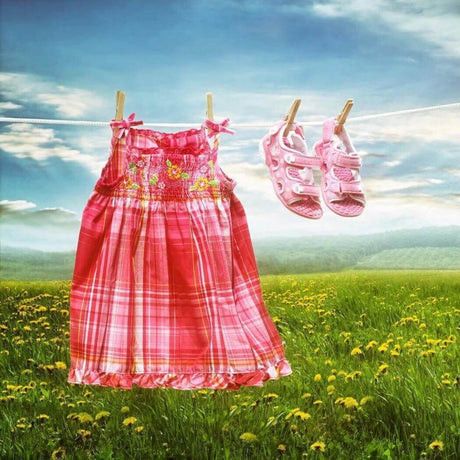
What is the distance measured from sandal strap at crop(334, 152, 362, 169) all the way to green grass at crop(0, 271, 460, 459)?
2.32 feet

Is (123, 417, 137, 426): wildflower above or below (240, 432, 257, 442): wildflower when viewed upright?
above

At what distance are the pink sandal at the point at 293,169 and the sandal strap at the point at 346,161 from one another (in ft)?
0.23

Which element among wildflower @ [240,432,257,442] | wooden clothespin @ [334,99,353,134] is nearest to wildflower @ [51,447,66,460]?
wildflower @ [240,432,257,442]

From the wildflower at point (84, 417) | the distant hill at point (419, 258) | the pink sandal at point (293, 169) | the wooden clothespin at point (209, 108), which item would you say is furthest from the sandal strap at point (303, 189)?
the distant hill at point (419, 258)

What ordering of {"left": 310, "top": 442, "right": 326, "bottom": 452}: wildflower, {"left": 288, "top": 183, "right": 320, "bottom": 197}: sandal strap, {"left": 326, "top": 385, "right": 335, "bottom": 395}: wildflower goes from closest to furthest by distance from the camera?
1. {"left": 310, "top": 442, "right": 326, "bottom": 452}: wildflower
2. {"left": 288, "top": 183, "right": 320, "bottom": 197}: sandal strap
3. {"left": 326, "top": 385, "right": 335, "bottom": 395}: wildflower

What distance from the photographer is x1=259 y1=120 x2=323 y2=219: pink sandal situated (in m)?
2.02

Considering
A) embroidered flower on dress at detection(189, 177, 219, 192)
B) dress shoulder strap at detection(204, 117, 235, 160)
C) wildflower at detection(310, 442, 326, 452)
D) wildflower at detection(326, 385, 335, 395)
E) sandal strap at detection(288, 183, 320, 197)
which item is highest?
dress shoulder strap at detection(204, 117, 235, 160)

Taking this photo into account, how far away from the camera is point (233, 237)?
206cm

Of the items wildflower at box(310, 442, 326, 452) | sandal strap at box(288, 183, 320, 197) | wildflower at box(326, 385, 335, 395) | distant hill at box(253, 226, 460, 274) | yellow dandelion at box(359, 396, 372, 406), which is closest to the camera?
wildflower at box(310, 442, 326, 452)

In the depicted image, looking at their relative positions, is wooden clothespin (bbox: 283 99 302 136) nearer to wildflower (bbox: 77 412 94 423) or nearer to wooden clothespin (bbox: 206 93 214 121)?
wooden clothespin (bbox: 206 93 214 121)

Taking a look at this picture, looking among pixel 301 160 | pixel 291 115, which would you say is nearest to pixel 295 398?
pixel 301 160

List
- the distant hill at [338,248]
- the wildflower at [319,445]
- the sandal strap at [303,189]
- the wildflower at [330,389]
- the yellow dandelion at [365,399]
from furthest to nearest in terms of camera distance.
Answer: the distant hill at [338,248] → the wildflower at [330,389] → the yellow dandelion at [365,399] → the sandal strap at [303,189] → the wildflower at [319,445]

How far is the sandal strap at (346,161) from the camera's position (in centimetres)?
203

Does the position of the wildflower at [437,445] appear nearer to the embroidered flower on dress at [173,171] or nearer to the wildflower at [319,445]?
the wildflower at [319,445]
